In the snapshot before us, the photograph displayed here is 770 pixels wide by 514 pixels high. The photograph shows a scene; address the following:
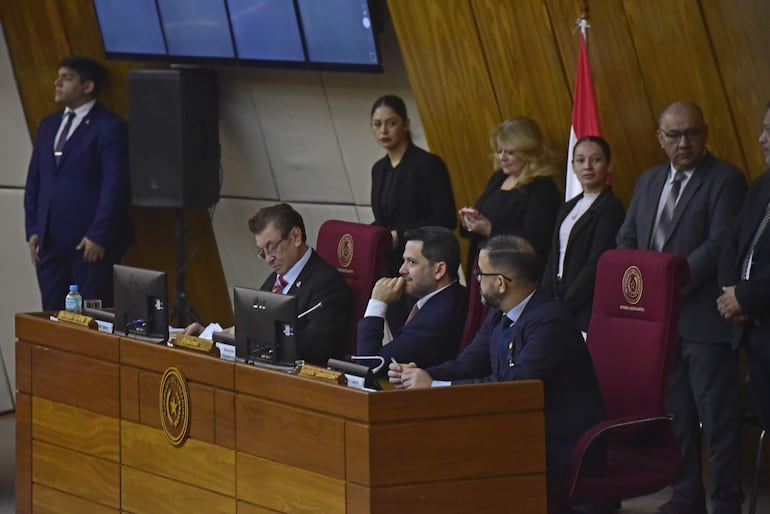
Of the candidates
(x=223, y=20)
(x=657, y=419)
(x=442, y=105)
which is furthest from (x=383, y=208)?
(x=657, y=419)

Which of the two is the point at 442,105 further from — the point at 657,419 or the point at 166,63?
the point at 657,419

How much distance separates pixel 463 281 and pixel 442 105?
101 cm

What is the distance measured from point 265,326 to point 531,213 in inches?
83.8

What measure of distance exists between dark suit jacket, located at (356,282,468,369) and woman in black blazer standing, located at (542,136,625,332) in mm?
717

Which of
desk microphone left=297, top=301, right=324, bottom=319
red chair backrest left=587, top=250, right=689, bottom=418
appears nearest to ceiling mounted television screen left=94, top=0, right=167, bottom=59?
desk microphone left=297, top=301, right=324, bottom=319

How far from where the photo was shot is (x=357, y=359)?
Result: 504 centimetres

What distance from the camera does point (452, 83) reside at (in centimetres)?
736

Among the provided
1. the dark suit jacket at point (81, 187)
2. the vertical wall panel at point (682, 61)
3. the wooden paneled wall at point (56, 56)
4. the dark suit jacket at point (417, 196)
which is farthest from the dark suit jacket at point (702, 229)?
the wooden paneled wall at point (56, 56)

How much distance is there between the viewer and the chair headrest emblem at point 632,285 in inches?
204

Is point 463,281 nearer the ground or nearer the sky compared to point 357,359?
nearer the sky

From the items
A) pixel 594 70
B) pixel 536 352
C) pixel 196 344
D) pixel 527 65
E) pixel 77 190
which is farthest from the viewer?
pixel 77 190

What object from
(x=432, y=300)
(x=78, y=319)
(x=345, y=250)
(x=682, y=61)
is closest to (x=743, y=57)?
(x=682, y=61)

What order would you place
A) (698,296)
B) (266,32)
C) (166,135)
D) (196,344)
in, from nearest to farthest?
1. (196,344)
2. (698,296)
3. (266,32)
4. (166,135)

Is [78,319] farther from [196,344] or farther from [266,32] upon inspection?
[266,32]
